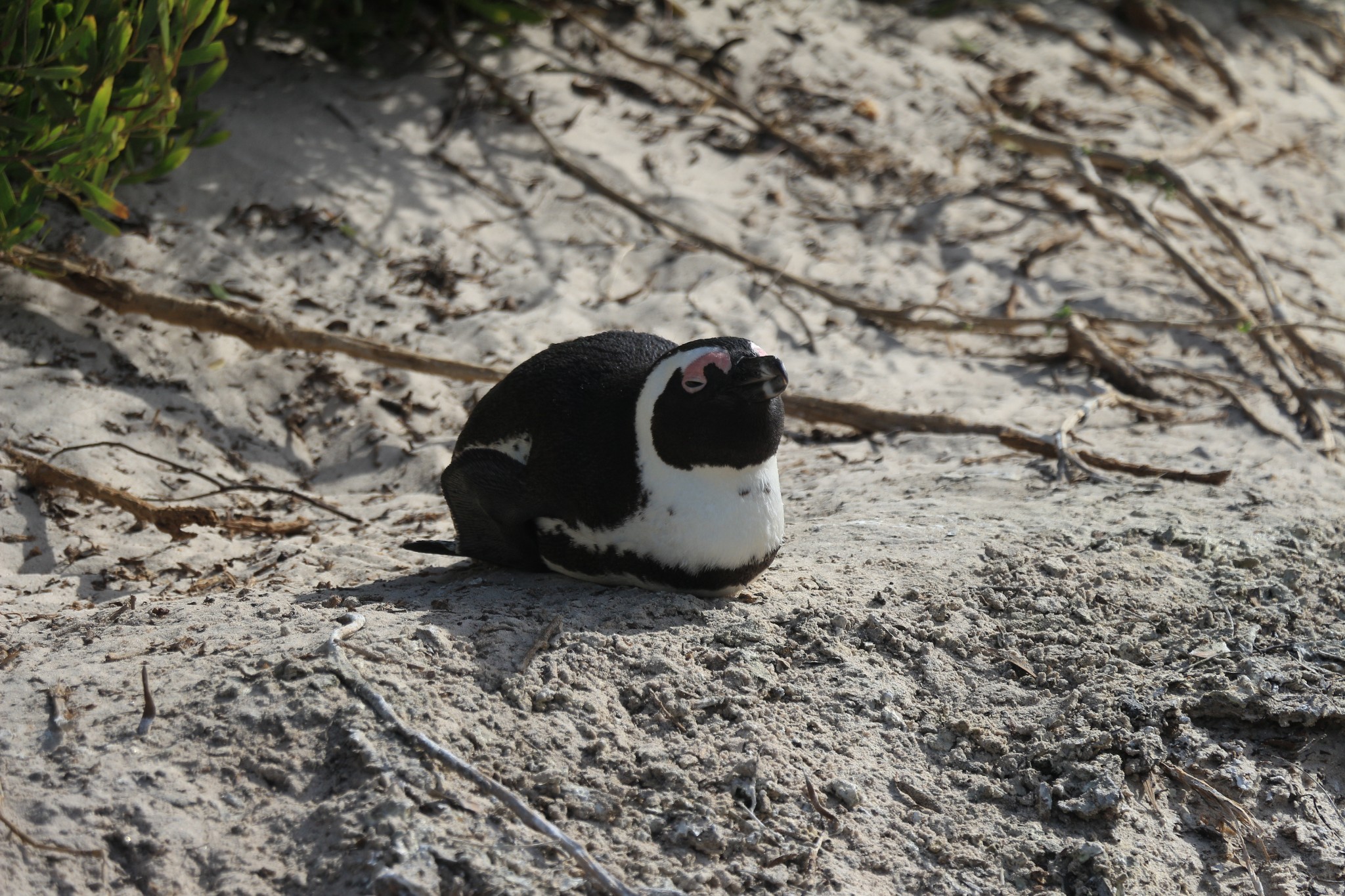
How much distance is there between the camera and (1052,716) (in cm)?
309

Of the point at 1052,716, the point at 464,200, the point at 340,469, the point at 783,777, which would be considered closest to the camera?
the point at 783,777

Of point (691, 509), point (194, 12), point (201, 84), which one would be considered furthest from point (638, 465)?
point (201, 84)

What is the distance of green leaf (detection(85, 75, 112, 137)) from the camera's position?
4.29 metres

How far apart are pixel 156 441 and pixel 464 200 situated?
7.95 ft

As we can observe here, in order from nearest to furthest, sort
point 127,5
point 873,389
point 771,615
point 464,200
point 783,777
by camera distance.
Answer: point 783,777 → point 771,615 → point 127,5 → point 873,389 → point 464,200

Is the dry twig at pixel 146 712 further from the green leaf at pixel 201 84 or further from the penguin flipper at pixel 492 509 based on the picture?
the green leaf at pixel 201 84

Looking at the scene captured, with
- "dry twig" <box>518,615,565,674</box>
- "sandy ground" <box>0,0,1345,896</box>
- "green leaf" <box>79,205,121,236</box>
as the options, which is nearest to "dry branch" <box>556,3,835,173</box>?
"sandy ground" <box>0,0,1345,896</box>

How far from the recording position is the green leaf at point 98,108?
4285 mm

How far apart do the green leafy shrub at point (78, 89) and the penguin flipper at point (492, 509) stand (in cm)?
193

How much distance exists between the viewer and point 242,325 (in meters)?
5.12

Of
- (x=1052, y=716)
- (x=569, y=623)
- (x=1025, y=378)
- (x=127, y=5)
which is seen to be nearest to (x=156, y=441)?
(x=127, y=5)

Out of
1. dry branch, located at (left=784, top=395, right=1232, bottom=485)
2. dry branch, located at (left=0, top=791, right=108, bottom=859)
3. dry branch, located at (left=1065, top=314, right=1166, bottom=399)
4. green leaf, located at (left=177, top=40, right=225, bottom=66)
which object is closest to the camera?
dry branch, located at (left=0, top=791, right=108, bottom=859)

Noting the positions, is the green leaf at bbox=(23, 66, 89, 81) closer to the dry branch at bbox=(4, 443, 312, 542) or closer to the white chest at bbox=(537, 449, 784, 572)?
the dry branch at bbox=(4, 443, 312, 542)

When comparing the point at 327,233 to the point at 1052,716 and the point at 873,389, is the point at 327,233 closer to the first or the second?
the point at 873,389
